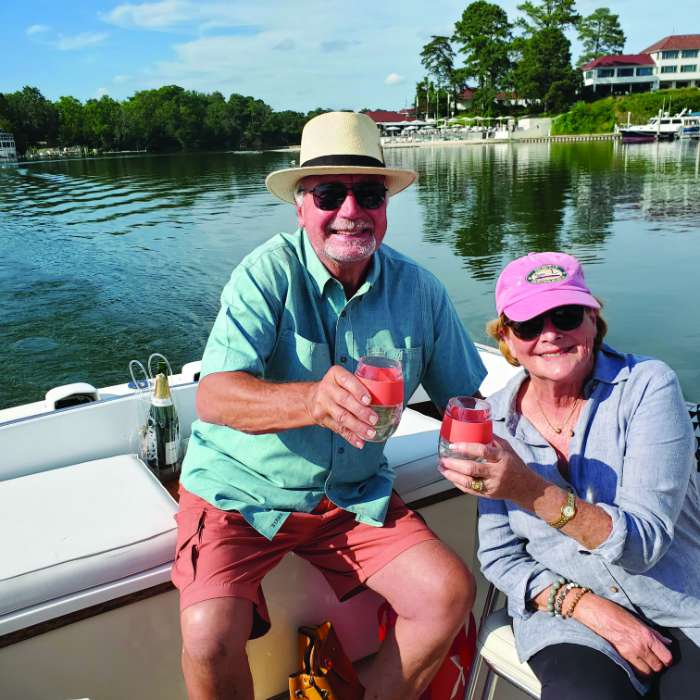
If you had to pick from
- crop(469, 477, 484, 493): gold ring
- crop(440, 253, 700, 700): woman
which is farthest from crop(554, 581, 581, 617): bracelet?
crop(469, 477, 484, 493): gold ring

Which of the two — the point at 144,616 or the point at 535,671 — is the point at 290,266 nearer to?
the point at 144,616

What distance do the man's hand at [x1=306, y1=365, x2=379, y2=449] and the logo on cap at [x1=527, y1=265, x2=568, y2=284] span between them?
0.56 m

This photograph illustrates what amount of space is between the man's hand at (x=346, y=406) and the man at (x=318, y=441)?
0.18 metres

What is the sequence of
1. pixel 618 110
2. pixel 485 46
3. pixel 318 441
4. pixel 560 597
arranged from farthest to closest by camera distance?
pixel 485 46 → pixel 618 110 → pixel 318 441 → pixel 560 597

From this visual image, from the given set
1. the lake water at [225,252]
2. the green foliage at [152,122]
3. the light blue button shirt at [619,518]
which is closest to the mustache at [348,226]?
the light blue button shirt at [619,518]

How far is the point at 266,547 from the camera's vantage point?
1.97 m

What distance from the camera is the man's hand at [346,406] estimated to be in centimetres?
145

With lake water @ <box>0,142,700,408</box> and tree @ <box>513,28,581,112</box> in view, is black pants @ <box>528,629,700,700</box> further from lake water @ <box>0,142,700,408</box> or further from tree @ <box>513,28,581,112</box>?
tree @ <box>513,28,581,112</box>

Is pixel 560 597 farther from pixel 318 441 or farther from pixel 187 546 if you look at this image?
pixel 187 546

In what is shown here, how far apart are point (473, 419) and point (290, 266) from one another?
804 mm

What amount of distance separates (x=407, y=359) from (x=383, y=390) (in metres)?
0.71

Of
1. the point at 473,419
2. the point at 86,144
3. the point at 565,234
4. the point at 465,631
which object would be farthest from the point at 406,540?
the point at 86,144

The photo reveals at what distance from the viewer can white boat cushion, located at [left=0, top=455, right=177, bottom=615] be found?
186 cm

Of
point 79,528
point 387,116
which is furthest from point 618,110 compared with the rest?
point 79,528
